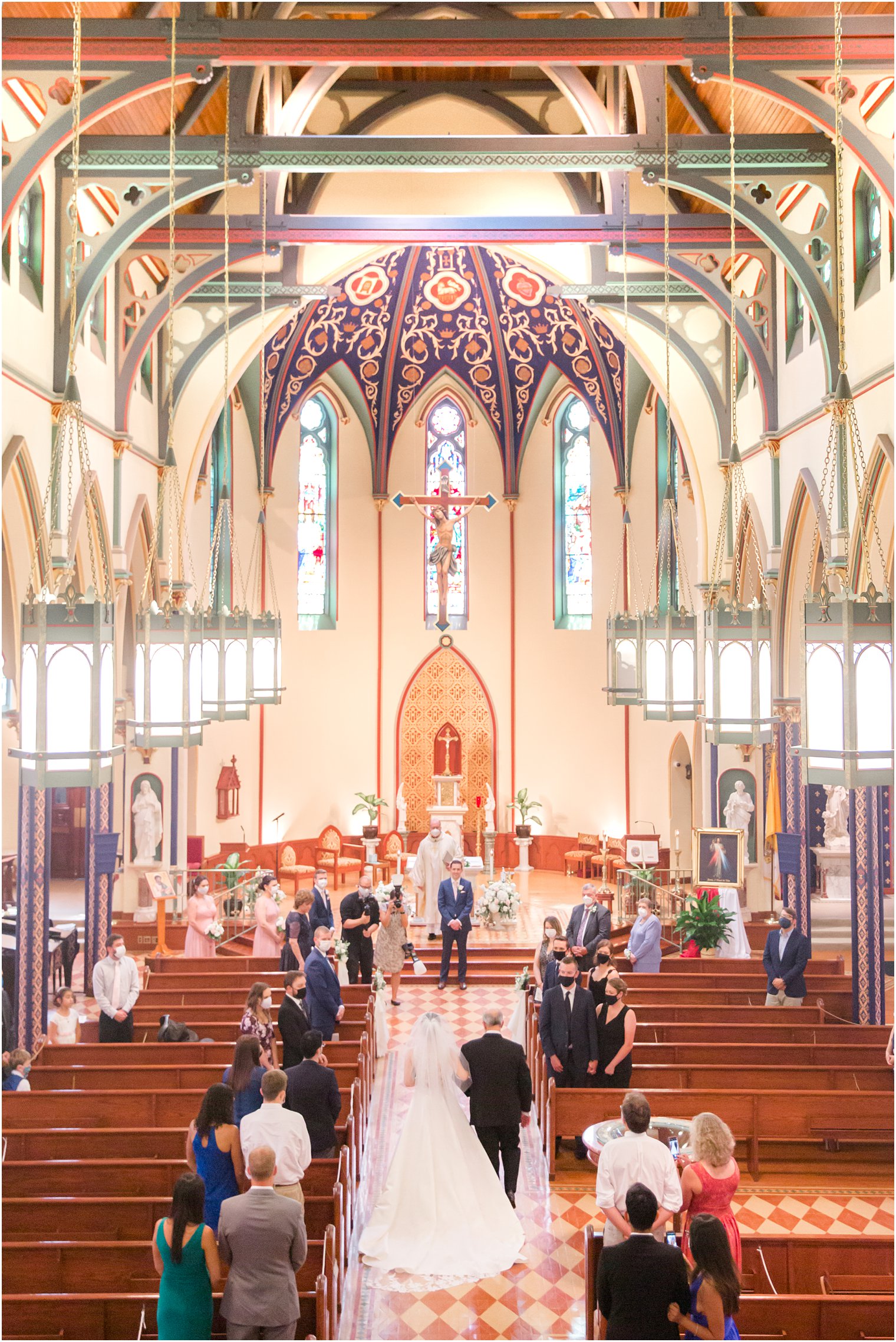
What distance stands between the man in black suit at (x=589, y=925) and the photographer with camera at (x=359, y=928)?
2.06 meters

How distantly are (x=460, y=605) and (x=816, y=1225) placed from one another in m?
15.7

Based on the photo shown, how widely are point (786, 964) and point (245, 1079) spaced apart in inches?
221

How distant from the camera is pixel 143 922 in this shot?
1521 cm

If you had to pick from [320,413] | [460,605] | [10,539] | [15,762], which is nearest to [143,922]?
[15,762]

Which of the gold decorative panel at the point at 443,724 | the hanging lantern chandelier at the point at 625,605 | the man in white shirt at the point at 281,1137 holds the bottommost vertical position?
the man in white shirt at the point at 281,1137

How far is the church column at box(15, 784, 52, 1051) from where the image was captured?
10641 millimetres

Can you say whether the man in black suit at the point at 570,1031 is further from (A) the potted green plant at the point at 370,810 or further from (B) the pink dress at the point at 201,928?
(A) the potted green plant at the point at 370,810

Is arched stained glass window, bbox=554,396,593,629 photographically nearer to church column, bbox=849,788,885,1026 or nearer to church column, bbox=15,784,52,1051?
church column, bbox=849,788,885,1026

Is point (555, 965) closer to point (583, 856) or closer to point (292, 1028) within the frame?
point (292, 1028)

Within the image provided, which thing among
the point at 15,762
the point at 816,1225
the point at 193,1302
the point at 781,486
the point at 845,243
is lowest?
the point at 816,1225

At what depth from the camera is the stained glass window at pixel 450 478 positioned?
2217 centimetres

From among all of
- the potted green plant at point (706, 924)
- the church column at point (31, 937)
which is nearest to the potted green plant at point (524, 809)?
the potted green plant at point (706, 924)

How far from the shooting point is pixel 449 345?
2152 centimetres

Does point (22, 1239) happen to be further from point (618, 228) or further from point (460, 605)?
point (460, 605)
